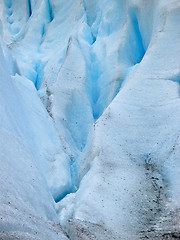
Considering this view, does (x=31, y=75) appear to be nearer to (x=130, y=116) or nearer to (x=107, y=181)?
(x=130, y=116)

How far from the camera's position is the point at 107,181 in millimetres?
5918

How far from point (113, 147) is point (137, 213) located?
72.5 inches

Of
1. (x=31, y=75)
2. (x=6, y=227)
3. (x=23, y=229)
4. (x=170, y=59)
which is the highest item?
(x=6, y=227)

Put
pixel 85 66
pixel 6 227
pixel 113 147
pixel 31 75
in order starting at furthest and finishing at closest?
pixel 31 75 < pixel 85 66 < pixel 113 147 < pixel 6 227

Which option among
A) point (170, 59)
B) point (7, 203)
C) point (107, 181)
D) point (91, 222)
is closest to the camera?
point (7, 203)

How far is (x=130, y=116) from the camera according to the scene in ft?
24.4

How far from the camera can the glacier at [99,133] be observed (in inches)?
185

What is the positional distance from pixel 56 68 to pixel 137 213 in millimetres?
7257

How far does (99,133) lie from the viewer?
705 cm

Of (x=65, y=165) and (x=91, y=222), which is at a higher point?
(x=91, y=222)

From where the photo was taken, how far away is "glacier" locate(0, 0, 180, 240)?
470 cm

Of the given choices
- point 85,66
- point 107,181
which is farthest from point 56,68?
point 107,181

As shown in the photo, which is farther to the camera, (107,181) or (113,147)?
(113,147)

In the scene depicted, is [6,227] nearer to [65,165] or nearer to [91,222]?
[91,222]
